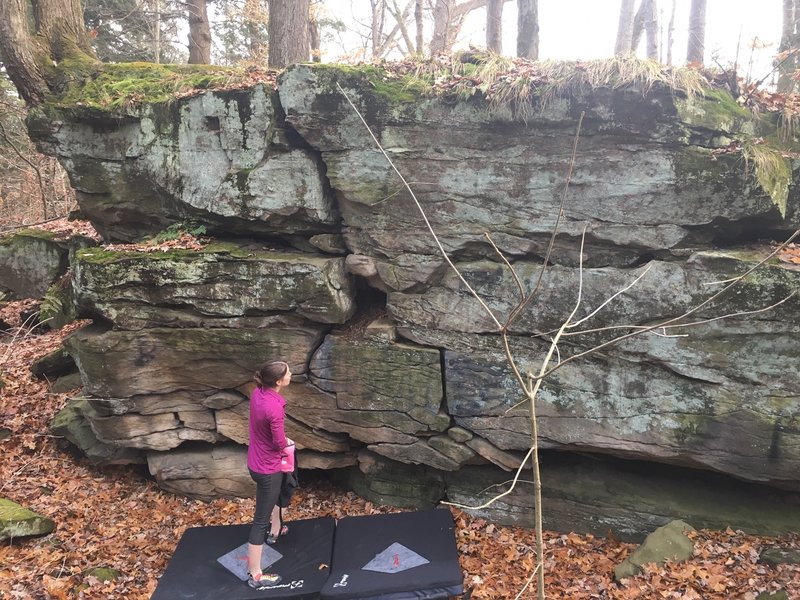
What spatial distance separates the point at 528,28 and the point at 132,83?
634 centimetres

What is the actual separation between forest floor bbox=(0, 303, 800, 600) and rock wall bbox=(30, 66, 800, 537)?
12.9 inches

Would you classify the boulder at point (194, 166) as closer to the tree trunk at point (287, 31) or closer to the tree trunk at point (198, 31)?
the tree trunk at point (287, 31)

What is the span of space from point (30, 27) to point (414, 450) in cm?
866

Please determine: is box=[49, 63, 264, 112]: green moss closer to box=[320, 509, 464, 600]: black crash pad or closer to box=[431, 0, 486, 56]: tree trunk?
box=[431, 0, 486, 56]: tree trunk

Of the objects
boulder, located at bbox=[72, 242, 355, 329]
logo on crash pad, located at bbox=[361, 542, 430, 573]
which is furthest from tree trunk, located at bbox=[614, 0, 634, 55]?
logo on crash pad, located at bbox=[361, 542, 430, 573]

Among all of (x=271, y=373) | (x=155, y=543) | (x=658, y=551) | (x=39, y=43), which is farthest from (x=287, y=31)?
Answer: (x=658, y=551)

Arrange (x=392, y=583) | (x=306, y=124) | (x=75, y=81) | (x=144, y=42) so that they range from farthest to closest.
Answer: (x=144, y=42) < (x=75, y=81) < (x=306, y=124) < (x=392, y=583)

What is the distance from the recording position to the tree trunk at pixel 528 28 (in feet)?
27.6

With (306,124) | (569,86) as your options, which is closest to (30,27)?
(306,124)

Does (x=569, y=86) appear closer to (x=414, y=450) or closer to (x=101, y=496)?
(x=414, y=450)

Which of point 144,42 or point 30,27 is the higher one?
point 144,42

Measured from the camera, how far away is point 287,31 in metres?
8.48

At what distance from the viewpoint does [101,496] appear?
22.2ft

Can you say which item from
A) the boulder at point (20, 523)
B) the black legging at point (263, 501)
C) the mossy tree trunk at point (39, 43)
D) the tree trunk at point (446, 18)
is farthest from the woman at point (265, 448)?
the tree trunk at point (446, 18)
